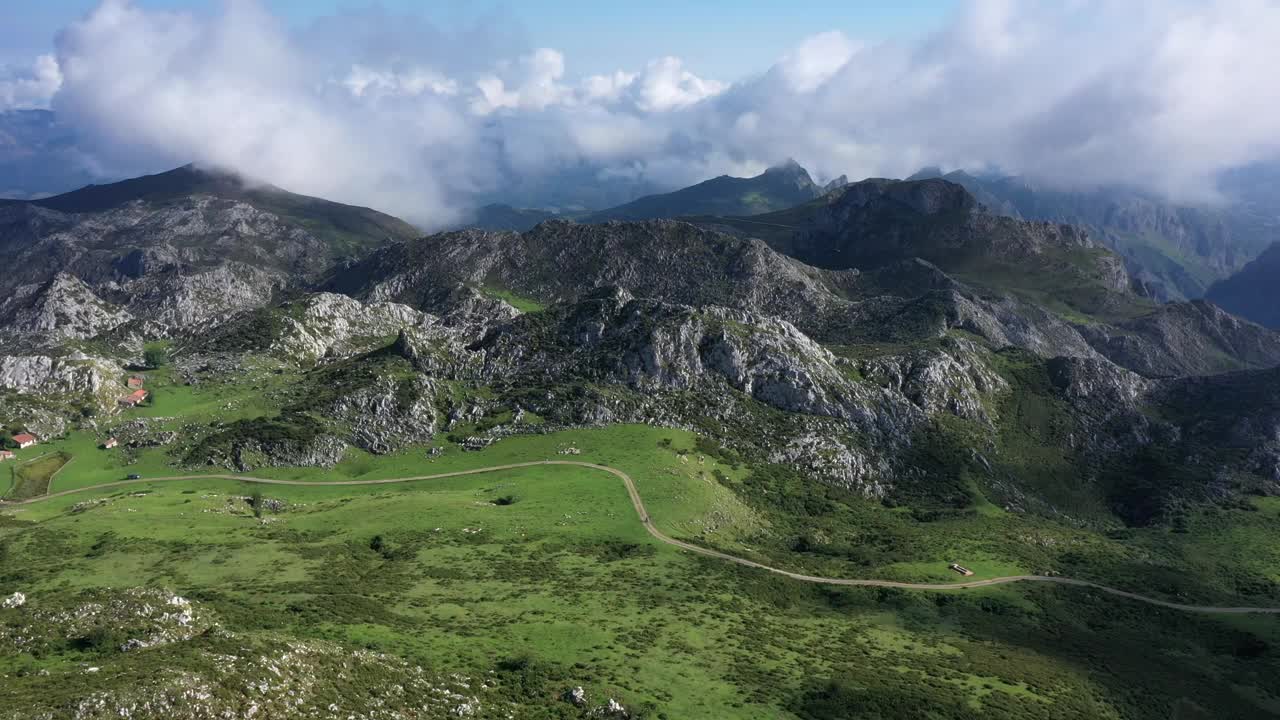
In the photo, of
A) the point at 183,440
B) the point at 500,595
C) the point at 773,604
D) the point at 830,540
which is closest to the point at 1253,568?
the point at 830,540

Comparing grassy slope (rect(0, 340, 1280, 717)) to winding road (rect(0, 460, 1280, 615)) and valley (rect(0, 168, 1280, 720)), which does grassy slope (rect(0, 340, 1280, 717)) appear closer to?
valley (rect(0, 168, 1280, 720))

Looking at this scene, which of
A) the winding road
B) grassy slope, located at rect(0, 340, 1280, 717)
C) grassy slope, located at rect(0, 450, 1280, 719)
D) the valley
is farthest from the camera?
the winding road

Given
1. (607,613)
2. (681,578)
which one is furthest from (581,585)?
(681,578)

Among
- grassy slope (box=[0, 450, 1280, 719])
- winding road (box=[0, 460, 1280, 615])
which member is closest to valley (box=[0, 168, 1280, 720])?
grassy slope (box=[0, 450, 1280, 719])

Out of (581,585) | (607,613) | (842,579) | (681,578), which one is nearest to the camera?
(607,613)

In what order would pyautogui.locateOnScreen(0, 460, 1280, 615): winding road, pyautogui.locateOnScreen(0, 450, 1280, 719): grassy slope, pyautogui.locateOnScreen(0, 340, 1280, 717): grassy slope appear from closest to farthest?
pyautogui.locateOnScreen(0, 450, 1280, 719): grassy slope < pyautogui.locateOnScreen(0, 340, 1280, 717): grassy slope < pyautogui.locateOnScreen(0, 460, 1280, 615): winding road

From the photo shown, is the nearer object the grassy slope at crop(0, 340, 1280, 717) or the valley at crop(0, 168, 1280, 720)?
the valley at crop(0, 168, 1280, 720)

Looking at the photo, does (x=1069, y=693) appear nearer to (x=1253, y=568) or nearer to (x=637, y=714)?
(x=637, y=714)

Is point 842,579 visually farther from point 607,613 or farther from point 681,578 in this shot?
point 607,613

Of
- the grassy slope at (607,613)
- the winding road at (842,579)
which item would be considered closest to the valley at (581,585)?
the grassy slope at (607,613)

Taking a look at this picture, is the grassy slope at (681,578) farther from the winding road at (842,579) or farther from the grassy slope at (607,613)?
the winding road at (842,579)

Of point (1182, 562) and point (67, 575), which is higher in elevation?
point (67, 575)
